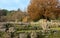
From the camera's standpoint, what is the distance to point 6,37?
23.7 feet

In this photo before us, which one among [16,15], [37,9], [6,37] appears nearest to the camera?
[6,37]

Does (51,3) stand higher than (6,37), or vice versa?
(51,3)

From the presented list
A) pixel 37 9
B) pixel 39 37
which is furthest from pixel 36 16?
pixel 39 37

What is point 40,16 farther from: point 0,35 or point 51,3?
point 0,35

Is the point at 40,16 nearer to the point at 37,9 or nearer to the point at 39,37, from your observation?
the point at 37,9

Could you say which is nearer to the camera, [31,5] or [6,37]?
[6,37]

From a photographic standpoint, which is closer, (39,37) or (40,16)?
(39,37)

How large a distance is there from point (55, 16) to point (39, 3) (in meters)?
3.28

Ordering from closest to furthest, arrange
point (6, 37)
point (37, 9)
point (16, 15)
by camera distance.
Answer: point (6, 37) → point (37, 9) → point (16, 15)

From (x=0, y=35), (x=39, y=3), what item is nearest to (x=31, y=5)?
(x=39, y=3)

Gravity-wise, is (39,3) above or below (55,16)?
above

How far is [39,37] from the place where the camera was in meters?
7.57

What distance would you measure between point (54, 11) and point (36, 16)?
3096 millimetres

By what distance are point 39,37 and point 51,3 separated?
2442 centimetres
